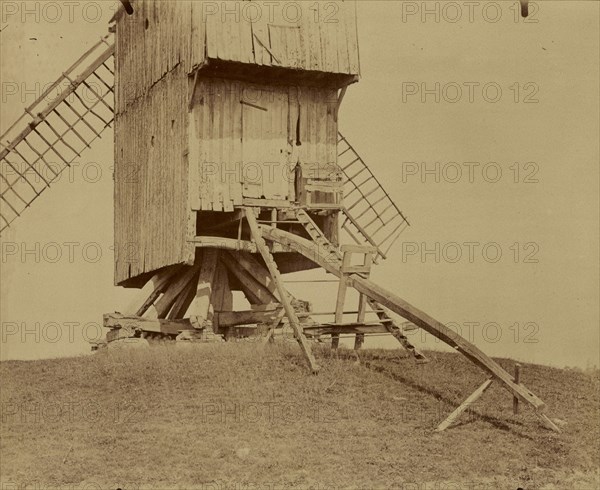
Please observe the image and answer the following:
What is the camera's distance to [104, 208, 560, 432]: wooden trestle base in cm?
1752

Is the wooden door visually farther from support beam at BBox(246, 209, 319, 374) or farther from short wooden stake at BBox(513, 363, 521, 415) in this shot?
short wooden stake at BBox(513, 363, 521, 415)

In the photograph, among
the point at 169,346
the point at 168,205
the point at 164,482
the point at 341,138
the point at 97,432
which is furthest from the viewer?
the point at 341,138

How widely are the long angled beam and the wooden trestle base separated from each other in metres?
0.04

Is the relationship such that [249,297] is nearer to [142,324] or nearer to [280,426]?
[142,324]

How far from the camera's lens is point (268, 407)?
14828mm

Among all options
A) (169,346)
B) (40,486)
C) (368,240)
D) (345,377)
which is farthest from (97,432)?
(368,240)

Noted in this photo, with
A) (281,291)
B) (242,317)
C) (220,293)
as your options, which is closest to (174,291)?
(220,293)

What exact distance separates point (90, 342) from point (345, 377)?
8.30 metres

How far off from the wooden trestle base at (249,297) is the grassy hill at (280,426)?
2.47 feet

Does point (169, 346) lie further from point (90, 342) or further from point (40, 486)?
point (40, 486)

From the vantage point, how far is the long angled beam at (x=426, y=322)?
14.4m

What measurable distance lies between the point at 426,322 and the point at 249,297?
8403 mm

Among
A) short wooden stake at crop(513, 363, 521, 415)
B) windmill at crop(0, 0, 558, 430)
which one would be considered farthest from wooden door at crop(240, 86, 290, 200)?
short wooden stake at crop(513, 363, 521, 415)

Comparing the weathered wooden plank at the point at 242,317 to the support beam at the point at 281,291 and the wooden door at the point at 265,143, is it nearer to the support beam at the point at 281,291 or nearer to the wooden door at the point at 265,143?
the support beam at the point at 281,291
